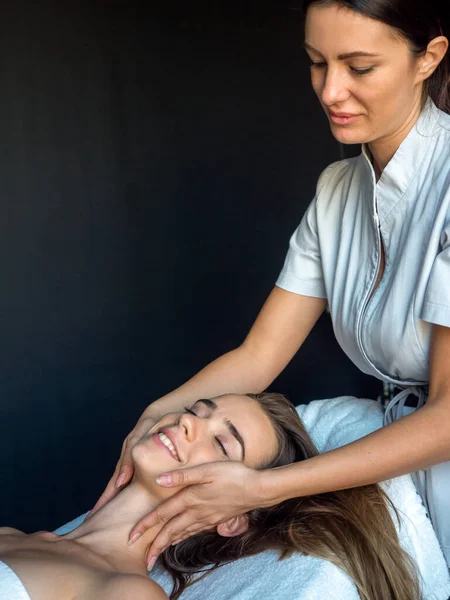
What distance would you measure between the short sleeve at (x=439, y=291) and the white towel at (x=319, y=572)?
50 cm

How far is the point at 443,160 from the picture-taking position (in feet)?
5.29

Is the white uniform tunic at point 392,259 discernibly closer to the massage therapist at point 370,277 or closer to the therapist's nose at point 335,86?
the massage therapist at point 370,277

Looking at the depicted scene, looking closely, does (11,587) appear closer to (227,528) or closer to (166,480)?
(166,480)

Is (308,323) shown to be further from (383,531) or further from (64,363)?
(64,363)

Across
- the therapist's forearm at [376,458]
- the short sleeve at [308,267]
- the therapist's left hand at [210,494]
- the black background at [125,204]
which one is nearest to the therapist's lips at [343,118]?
the short sleeve at [308,267]

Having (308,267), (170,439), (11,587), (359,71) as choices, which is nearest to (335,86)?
(359,71)

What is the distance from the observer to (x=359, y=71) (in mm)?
1455

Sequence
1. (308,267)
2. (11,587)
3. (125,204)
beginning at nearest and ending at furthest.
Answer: (11,587), (308,267), (125,204)

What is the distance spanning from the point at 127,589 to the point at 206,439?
399 millimetres

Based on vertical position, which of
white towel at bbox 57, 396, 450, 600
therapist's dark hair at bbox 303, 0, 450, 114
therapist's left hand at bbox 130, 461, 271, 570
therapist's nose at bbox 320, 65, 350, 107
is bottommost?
white towel at bbox 57, 396, 450, 600

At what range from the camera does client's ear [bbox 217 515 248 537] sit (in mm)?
1785

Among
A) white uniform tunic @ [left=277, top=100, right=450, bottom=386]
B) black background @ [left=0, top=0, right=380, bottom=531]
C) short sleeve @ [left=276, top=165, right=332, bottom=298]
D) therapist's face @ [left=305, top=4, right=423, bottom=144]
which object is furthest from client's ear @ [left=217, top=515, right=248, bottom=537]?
black background @ [left=0, top=0, right=380, bottom=531]

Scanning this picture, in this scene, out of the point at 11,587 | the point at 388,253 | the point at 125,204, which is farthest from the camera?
the point at 125,204

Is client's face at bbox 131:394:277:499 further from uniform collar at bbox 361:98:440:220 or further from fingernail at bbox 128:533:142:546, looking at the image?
uniform collar at bbox 361:98:440:220
